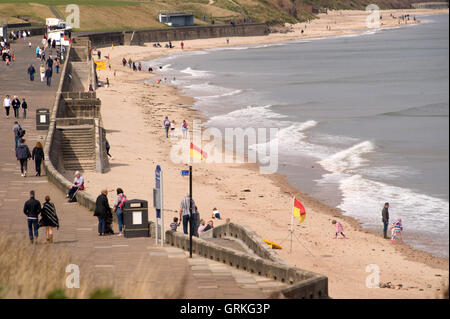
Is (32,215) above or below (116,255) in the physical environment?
above

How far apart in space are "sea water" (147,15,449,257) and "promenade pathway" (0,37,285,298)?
13.2 feet

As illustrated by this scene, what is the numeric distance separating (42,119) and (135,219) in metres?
14.0

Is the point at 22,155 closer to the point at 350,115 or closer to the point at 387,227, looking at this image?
the point at 387,227

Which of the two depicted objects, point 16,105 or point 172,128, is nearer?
point 16,105

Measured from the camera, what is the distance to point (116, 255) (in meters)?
13.9

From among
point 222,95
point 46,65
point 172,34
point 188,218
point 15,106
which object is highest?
point 172,34

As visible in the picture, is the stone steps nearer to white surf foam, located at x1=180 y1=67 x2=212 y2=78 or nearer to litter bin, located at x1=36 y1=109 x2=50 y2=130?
litter bin, located at x1=36 y1=109 x2=50 y2=130

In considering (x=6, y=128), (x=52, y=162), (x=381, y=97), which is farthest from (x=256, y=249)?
(x=381, y=97)

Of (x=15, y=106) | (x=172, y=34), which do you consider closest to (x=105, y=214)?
(x=15, y=106)

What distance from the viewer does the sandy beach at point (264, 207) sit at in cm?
1944

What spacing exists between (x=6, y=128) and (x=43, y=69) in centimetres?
1431

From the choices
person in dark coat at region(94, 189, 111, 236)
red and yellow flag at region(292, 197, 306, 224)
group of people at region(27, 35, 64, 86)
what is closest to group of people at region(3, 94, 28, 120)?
group of people at region(27, 35, 64, 86)

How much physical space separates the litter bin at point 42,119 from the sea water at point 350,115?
9.92m

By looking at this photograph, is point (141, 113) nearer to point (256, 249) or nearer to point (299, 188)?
point (299, 188)
